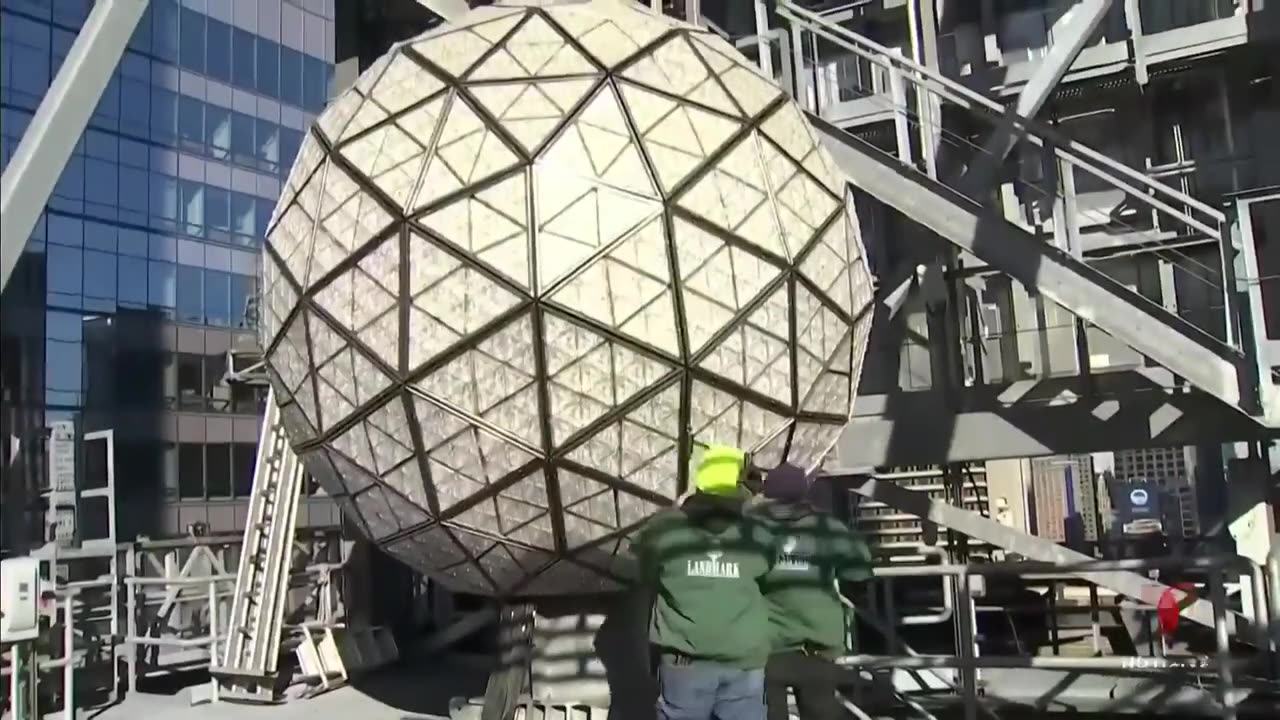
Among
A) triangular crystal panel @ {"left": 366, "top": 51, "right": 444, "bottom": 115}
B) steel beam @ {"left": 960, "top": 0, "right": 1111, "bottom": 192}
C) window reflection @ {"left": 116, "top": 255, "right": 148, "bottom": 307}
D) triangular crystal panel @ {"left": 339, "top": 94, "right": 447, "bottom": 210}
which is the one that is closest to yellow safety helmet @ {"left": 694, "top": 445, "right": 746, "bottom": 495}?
triangular crystal panel @ {"left": 339, "top": 94, "right": 447, "bottom": 210}

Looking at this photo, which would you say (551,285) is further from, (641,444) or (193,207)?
(193,207)

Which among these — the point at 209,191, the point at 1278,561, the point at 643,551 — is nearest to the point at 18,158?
the point at 643,551

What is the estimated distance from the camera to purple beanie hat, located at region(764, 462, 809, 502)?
407 centimetres

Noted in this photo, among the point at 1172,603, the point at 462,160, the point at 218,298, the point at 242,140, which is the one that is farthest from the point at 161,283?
the point at 1172,603

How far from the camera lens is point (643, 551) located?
12.6ft

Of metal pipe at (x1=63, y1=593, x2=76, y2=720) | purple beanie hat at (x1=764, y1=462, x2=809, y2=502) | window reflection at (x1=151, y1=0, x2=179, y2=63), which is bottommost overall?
metal pipe at (x1=63, y1=593, x2=76, y2=720)

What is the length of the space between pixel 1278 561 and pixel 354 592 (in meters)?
6.46

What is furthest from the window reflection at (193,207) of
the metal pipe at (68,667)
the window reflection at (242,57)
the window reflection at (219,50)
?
the metal pipe at (68,667)

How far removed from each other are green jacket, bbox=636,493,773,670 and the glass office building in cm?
553

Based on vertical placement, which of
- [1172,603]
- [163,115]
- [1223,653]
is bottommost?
[1223,653]

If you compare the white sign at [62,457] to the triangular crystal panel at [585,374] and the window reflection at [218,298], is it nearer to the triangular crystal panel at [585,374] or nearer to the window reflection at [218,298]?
the window reflection at [218,298]

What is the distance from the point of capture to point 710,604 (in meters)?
3.67

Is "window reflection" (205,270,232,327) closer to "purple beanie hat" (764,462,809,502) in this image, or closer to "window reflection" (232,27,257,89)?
"window reflection" (232,27,257,89)

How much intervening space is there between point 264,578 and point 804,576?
187 inches
